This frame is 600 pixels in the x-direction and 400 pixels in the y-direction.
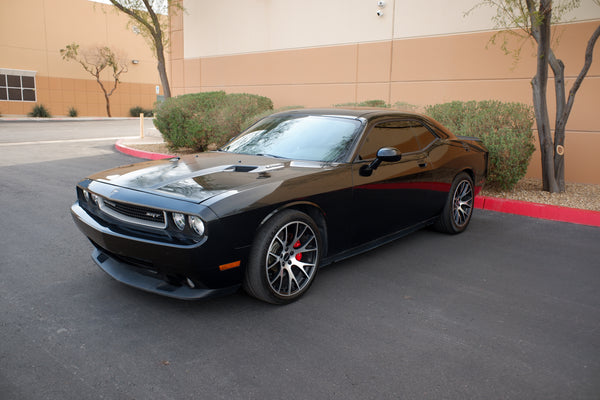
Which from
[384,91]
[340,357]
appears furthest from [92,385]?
[384,91]

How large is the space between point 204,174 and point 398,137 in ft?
7.20

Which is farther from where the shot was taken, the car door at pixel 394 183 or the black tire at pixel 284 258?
the car door at pixel 394 183

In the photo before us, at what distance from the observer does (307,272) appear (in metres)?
3.93

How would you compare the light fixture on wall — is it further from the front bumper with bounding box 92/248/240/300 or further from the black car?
the front bumper with bounding box 92/248/240/300

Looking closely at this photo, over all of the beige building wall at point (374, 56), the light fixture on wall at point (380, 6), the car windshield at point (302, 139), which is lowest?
the car windshield at point (302, 139)

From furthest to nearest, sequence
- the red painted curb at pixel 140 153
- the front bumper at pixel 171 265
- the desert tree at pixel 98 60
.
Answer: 1. the desert tree at pixel 98 60
2. the red painted curb at pixel 140 153
3. the front bumper at pixel 171 265

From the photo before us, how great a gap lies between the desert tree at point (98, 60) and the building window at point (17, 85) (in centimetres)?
301

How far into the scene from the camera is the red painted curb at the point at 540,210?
663 centimetres

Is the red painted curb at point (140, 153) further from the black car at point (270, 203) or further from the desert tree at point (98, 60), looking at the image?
the desert tree at point (98, 60)

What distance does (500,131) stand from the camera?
25.0 feet

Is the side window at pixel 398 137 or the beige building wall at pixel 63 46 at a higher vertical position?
the beige building wall at pixel 63 46

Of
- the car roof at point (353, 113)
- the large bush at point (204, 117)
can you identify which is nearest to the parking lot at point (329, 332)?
the car roof at point (353, 113)

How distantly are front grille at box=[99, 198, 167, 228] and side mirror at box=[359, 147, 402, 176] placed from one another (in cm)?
190

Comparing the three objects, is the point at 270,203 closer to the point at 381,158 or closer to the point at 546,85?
the point at 381,158
